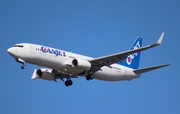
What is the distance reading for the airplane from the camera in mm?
49875

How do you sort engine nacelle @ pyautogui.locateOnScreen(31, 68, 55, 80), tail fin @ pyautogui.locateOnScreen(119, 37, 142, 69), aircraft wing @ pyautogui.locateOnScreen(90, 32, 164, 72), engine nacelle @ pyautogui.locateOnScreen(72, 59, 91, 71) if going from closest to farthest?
engine nacelle @ pyautogui.locateOnScreen(72, 59, 91, 71) → aircraft wing @ pyautogui.locateOnScreen(90, 32, 164, 72) → engine nacelle @ pyautogui.locateOnScreen(31, 68, 55, 80) → tail fin @ pyautogui.locateOnScreen(119, 37, 142, 69)

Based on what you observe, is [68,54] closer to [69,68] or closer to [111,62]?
[69,68]

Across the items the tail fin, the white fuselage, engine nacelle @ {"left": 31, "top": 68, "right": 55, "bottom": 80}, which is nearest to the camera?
the white fuselage

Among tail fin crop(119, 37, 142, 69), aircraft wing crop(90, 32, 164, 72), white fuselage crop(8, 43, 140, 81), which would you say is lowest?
white fuselage crop(8, 43, 140, 81)

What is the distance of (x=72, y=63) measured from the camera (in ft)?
169

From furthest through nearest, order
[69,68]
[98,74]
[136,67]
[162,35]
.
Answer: [136,67]
[98,74]
[69,68]
[162,35]

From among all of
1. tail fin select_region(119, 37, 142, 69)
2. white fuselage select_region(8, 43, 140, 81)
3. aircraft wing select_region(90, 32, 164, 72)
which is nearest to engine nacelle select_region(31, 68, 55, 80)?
white fuselage select_region(8, 43, 140, 81)

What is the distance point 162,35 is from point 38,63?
1445 cm

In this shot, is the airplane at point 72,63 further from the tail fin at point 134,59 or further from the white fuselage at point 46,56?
the tail fin at point 134,59

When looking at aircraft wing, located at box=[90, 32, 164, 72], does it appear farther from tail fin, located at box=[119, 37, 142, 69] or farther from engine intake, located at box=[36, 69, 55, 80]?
tail fin, located at box=[119, 37, 142, 69]

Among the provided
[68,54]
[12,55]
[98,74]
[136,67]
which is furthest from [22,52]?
[136,67]

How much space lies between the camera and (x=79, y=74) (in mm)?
53406

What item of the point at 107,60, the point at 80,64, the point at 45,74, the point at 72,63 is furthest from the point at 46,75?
the point at 107,60

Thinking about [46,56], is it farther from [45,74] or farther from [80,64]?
[45,74]
